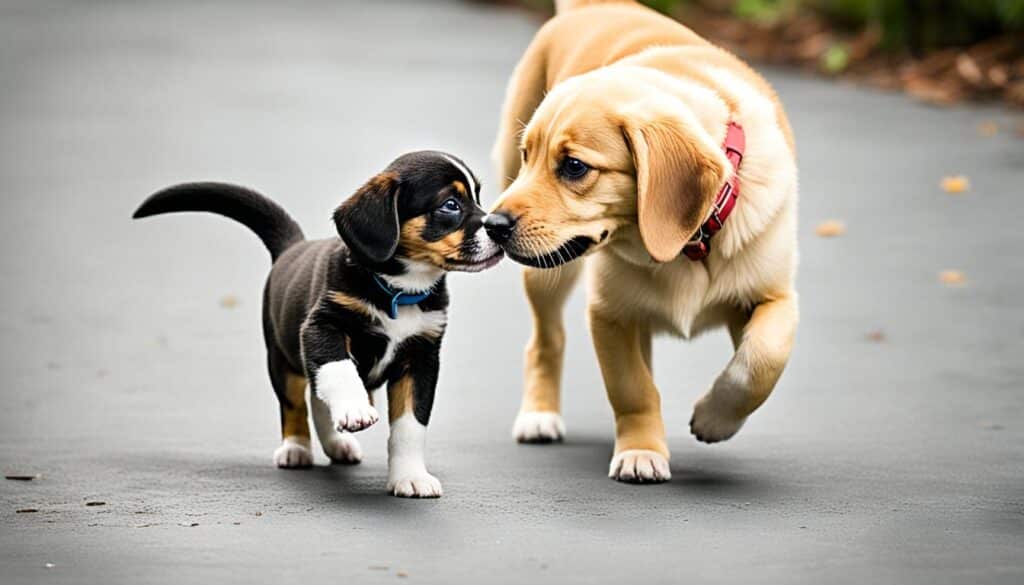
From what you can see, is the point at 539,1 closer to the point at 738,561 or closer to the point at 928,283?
the point at 928,283

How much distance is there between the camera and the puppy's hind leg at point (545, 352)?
6.97 m

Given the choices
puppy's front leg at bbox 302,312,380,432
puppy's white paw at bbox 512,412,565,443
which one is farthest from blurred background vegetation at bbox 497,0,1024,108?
puppy's front leg at bbox 302,312,380,432

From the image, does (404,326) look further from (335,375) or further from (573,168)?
(573,168)

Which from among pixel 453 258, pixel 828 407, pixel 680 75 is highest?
pixel 680 75

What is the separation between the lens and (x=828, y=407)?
7.43 m

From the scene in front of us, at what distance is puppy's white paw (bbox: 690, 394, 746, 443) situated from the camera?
6020mm

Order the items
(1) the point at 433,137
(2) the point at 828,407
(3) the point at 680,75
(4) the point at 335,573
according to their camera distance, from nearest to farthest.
Answer: (4) the point at 335,573
(3) the point at 680,75
(2) the point at 828,407
(1) the point at 433,137

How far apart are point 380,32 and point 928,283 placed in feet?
40.7

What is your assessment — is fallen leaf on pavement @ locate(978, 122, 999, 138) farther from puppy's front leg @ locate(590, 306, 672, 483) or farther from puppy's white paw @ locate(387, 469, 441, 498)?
puppy's white paw @ locate(387, 469, 441, 498)

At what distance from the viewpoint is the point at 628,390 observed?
20.4ft

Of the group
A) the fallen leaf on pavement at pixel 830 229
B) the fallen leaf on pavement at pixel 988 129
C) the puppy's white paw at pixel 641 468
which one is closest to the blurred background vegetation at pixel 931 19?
the fallen leaf on pavement at pixel 988 129

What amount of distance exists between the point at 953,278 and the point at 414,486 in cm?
489

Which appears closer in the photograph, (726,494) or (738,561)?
(738,561)

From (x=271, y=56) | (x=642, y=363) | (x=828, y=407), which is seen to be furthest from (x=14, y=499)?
(x=271, y=56)
